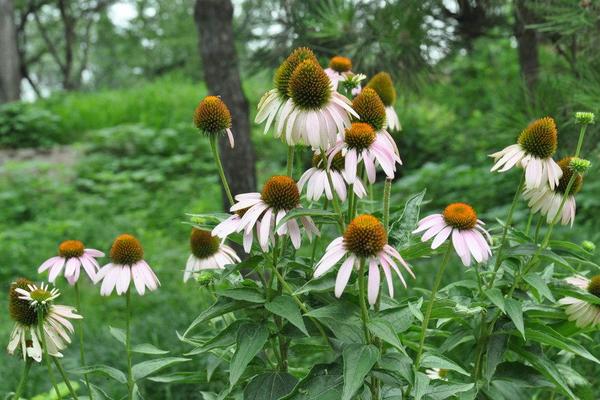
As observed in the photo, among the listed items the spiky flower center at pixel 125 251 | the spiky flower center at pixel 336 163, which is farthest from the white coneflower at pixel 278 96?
the spiky flower center at pixel 125 251

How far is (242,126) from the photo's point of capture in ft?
9.15

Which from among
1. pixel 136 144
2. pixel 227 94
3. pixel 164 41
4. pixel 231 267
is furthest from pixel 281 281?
pixel 164 41

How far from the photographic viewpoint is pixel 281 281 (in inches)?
40.6

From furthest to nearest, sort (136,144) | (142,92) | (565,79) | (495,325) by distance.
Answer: (142,92), (136,144), (565,79), (495,325)

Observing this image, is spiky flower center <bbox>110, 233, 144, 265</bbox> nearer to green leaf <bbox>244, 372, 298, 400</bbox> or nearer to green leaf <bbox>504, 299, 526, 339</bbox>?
green leaf <bbox>244, 372, 298, 400</bbox>

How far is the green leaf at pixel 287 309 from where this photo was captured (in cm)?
98

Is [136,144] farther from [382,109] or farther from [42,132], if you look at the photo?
[382,109]

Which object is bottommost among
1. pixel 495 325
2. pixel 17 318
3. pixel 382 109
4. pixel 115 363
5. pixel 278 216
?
pixel 115 363

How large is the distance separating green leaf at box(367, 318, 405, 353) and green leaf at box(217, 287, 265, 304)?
0.17 m

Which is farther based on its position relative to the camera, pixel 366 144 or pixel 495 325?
pixel 495 325

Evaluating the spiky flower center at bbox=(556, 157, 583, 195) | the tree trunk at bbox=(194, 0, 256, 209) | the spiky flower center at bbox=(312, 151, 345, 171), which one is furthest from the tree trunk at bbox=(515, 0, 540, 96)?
the spiky flower center at bbox=(312, 151, 345, 171)

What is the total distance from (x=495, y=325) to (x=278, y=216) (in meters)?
0.48

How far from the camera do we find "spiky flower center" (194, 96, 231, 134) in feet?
3.62

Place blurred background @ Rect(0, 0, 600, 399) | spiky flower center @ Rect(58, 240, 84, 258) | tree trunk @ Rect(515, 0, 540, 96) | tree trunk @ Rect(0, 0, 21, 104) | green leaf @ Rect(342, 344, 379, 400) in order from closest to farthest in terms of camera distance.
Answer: green leaf @ Rect(342, 344, 379, 400) < spiky flower center @ Rect(58, 240, 84, 258) < blurred background @ Rect(0, 0, 600, 399) < tree trunk @ Rect(515, 0, 540, 96) < tree trunk @ Rect(0, 0, 21, 104)
